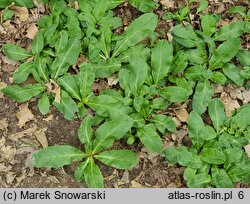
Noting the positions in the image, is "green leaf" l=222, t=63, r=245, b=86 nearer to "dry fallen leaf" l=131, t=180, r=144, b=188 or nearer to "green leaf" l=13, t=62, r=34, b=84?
"dry fallen leaf" l=131, t=180, r=144, b=188

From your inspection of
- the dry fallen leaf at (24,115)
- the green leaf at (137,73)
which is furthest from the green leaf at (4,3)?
the green leaf at (137,73)

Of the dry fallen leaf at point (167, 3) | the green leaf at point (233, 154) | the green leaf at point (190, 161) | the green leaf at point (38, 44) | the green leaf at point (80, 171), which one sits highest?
the dry fallen leaf at point (167, 3)

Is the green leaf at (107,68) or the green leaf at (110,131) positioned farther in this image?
the green leaf at (107,68)

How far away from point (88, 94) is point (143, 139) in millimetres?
693

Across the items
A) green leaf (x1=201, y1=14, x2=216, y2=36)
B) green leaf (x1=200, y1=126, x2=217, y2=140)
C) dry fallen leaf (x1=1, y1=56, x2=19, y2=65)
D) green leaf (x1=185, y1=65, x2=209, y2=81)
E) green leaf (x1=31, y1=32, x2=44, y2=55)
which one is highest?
green leaf (x1=201, y1=14, x2=216, y2=36)

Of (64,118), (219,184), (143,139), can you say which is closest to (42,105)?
(64,118)

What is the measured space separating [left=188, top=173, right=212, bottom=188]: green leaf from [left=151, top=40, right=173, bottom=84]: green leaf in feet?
3.25

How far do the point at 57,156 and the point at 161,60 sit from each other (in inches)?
53.7

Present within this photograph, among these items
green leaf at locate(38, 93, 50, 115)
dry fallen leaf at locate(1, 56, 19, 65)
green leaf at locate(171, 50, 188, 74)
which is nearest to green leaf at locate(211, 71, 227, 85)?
green leaf at locate(171, 50, 188, 74)

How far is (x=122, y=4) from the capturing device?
15.3 ft

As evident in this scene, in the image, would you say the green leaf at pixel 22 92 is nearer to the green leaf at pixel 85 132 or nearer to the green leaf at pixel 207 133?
the green leaf at pixel 85 132

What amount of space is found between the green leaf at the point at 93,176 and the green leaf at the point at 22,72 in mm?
1086

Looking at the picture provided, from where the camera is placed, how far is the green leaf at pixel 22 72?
167 inches

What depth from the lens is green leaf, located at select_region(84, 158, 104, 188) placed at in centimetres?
394
